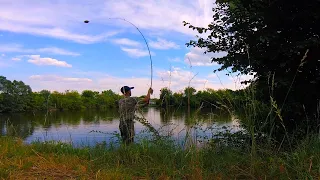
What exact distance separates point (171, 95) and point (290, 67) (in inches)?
117

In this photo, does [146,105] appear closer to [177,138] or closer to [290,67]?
[177,138]

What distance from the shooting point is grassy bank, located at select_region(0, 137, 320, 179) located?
3.31 m

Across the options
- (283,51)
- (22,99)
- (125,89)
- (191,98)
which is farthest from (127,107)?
(22,99)

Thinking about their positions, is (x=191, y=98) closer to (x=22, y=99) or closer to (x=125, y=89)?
(x=125, y=89)

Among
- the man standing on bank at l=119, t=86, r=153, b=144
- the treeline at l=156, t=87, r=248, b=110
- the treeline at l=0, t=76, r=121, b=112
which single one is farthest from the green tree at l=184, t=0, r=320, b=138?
the treeline at l=0, t=76, r=121, b=112

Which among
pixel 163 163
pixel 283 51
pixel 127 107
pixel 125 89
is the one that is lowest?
pixel 163 163

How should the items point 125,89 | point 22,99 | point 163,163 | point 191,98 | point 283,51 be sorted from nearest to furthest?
point 163,163 → point 191,98 → point 283,51 → point 125,89 → point 22,99

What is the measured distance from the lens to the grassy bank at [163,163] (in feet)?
10.9

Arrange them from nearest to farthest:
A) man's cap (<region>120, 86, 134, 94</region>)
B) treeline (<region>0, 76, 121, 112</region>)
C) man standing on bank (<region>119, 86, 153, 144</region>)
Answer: man standing on bank (<region>119, 86, 153, 144</region>) → man's cap (<region>120, 86, 134, 94</region>) → treeline (<region>0, 76, 121, 112</region>)

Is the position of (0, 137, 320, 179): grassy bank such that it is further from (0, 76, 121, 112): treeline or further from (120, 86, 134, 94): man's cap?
(0, 76, 121, 112): treeline

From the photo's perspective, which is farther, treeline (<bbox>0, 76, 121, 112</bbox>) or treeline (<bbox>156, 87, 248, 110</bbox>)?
Result: treeline (<bbox>0, 76, 121, 112</bbox>)

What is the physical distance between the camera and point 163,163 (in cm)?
379

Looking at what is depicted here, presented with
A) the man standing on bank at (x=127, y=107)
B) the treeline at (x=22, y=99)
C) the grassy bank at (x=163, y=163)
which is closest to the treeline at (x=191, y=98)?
the man standing on bank at (x=127, y=107)

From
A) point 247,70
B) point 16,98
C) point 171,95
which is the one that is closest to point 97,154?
point 171,95
